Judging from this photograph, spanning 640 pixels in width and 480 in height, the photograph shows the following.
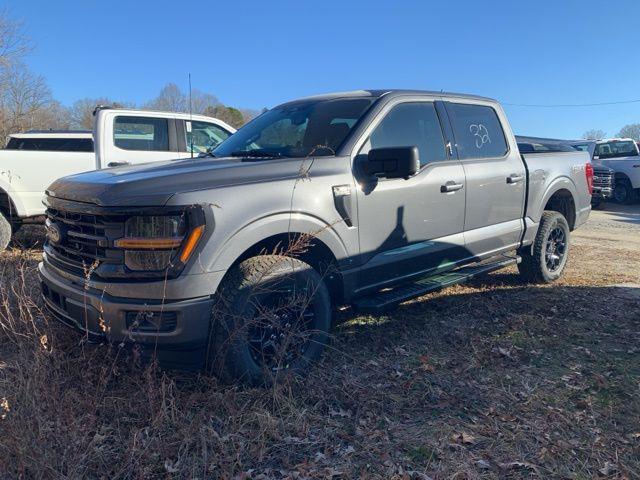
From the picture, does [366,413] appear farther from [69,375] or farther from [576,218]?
[576,218]

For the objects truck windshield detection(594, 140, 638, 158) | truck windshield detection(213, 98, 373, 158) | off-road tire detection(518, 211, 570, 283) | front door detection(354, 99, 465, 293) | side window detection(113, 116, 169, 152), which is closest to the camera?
front door detection(354, 99, 465, 293)

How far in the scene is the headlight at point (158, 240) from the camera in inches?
113

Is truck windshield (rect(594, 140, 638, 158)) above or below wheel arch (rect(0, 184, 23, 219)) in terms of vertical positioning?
above

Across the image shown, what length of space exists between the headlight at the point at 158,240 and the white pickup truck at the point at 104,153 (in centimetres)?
442

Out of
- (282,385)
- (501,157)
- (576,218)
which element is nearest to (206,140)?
(501,157)

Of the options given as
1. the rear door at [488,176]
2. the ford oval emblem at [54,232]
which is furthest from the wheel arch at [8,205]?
the rear door at [488,176]

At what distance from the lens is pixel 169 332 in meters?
2.90

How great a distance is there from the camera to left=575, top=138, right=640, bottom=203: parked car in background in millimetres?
16947

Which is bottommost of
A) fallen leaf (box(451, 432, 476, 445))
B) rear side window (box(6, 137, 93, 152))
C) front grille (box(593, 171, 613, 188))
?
fallen leaf (box(451, 432, 476, 445))

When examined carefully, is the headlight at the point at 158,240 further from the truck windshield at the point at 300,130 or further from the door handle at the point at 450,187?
the door handle at the point at 450,187

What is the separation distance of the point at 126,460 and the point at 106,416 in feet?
1.58

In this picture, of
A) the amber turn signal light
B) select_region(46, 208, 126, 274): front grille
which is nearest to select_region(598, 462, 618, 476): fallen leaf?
the amber turn signal light

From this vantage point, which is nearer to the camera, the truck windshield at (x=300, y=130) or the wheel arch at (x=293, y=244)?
the wheel arch at (x=293, y=244)

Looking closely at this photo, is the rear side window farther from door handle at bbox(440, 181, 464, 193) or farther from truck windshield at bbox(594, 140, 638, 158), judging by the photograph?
truck windshield at bbox(594, 140, 638, 158)
